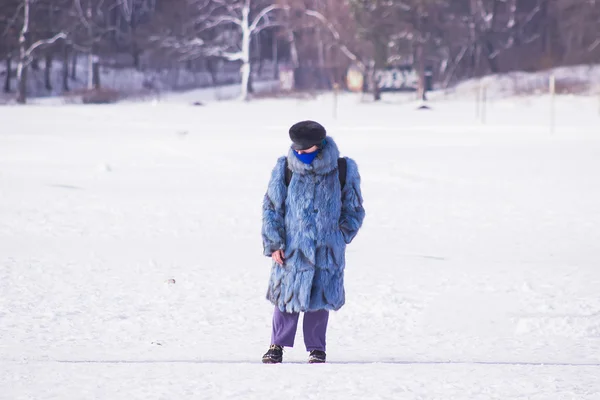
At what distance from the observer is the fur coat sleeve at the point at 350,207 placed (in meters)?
5.82

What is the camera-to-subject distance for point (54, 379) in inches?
214

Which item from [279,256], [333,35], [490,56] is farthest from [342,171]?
[490,56]

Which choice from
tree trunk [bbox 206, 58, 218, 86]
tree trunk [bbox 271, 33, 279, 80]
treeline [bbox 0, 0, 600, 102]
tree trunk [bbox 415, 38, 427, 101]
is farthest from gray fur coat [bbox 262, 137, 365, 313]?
tree trunk [bbox 271, 33, 279, 80]

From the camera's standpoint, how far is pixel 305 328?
6.05 meters

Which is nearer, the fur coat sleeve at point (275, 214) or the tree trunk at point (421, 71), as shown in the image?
the fur coat sleeve at point (275, 214)

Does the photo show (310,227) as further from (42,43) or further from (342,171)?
(42,43)

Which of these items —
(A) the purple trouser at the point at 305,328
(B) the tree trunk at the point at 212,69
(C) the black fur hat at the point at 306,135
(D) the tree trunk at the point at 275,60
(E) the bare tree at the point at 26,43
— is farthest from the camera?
(D) the tree trunk at the point at 275,60

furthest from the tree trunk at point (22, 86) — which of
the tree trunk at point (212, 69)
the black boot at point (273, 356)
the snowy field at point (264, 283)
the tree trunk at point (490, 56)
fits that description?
the black boot at point (273, 356)

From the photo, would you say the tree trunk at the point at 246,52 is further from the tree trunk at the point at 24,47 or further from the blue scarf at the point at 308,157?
the blue scarf at the point at 308,157

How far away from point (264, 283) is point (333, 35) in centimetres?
5164

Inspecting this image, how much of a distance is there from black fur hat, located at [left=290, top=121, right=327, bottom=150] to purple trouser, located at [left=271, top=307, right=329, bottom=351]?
93 cm

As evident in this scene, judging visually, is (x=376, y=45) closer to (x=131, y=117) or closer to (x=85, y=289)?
(x=131, y=117)

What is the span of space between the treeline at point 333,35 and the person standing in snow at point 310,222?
159ft

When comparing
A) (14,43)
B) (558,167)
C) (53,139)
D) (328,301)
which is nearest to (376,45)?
(14,43)
